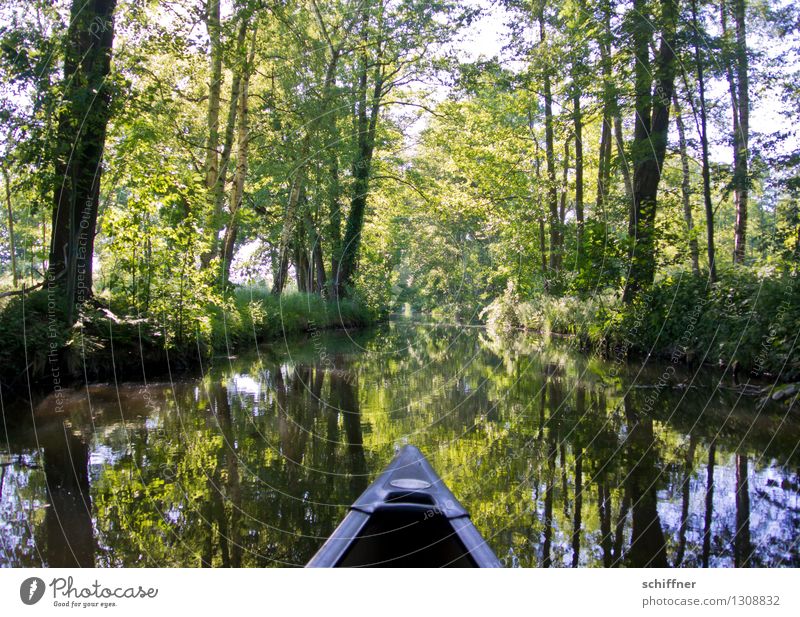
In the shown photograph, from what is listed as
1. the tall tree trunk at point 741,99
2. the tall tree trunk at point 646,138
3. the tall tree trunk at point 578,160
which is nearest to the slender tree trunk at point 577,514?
the tall tree trunk at point 646,138

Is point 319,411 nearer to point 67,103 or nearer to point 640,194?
point 67,103

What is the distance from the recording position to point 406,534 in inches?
122

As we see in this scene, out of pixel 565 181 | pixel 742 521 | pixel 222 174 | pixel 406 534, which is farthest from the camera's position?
pixel 565 181

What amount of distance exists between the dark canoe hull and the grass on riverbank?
655 cm

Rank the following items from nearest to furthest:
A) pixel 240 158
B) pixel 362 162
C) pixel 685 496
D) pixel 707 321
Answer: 1. pixel 685 496
2. pixel 707 321
3. pixel 240 158
4. pixel 362 162

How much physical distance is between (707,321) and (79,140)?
999 cm

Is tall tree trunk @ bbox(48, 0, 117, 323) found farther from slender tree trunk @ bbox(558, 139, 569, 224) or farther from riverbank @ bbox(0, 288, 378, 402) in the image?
slender tree trunk @ bbox(558, 139, 569, 224)

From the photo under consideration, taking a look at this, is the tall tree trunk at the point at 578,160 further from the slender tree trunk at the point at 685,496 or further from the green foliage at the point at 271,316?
the green foliage at the point at 271,316

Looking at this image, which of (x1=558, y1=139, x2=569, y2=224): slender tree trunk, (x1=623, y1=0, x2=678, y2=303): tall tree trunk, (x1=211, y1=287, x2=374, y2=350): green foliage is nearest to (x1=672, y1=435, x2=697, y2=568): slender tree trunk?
(x1=623, y1=0, x2=678, y2=303): tall tree trunk

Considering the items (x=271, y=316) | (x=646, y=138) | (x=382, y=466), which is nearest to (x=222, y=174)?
(x=271, y=316)

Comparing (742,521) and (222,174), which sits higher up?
(222,174)

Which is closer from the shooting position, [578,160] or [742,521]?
[742,521]

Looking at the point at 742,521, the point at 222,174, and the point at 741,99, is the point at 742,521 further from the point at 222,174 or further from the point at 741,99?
the point at 741,99

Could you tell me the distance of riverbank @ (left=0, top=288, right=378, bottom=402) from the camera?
732cm
